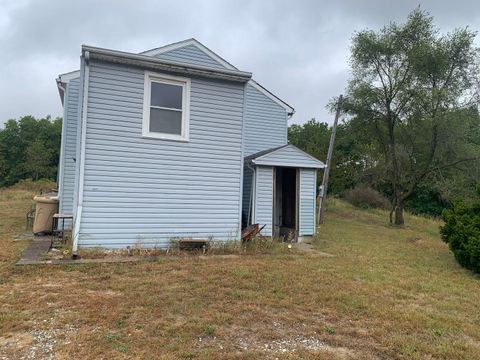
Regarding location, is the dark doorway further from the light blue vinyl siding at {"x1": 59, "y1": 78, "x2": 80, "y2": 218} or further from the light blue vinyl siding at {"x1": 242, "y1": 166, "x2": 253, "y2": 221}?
the light blue vinyl siding at {"x1": 59, "y1": 78, "x2": 80, "y2": 218}

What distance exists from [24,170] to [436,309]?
47940mm

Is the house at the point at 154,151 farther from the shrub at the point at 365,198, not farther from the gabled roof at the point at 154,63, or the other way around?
the shrub at the point at 365,198

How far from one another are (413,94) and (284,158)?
372 inches

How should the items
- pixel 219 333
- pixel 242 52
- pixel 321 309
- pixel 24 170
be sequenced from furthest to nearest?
pixel 24 170, pixel 242 52, pixel 321 309, pixel 219 333

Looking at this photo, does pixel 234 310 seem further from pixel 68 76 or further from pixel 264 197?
pixel 68 76

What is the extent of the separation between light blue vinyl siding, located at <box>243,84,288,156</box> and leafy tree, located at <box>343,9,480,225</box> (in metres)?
6.13

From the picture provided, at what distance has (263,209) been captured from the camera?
9484 mm

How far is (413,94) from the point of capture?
15.6m

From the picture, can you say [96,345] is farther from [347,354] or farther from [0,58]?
[0,58]

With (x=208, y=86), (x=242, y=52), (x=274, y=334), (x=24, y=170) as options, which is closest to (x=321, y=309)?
(x=274, y=334)

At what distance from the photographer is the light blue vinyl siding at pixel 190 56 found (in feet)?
29.5

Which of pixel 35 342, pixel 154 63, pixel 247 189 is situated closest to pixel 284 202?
pixel 247 189

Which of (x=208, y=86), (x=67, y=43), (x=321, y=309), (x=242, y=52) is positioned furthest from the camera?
(x=242, y=52)

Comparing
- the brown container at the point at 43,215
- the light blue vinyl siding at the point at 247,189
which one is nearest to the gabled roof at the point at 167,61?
the light blue vinyl siding at the point at 247,189
